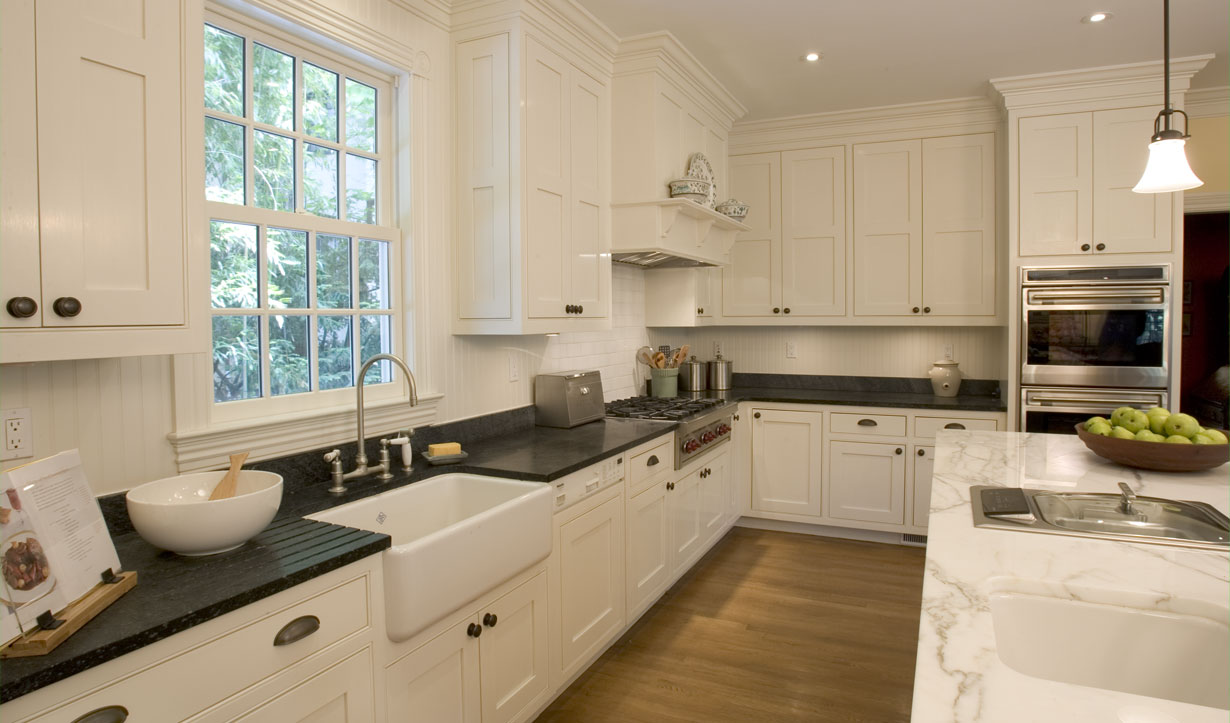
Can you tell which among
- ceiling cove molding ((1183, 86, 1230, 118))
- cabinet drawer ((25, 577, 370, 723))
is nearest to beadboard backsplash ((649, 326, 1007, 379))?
ceiling cove molding ((1183, 86, 1230, 118))

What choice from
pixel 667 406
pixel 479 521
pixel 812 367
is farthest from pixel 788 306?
pixel 479 521

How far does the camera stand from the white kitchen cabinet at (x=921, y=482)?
13.6 ft

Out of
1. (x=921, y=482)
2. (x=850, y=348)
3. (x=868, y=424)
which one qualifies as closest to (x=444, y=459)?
(x=868, y=424)

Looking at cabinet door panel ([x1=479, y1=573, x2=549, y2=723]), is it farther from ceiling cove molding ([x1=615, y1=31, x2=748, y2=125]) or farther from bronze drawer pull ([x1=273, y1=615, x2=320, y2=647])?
ceiling cove molding ([x1=615, y1=31, x2=748, y2=125])

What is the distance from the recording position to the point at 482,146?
2.75 metres

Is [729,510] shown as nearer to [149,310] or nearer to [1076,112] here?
[1076,112]

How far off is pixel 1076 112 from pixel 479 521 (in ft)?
12.9

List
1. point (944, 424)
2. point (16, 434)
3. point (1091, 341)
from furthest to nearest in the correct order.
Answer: point (944, 424) → point (1091, 341) → point (16, 434)

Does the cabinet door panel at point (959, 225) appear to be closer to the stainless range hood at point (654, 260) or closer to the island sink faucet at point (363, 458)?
the stainless range hood at point (654, 260)

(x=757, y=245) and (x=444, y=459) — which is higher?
(x=757, y=245)

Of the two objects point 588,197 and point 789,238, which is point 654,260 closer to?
point 588,197

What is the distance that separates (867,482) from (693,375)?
4.24 feet

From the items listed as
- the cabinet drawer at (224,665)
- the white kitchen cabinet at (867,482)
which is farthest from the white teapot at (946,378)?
the cabinet drawer at (224,665)

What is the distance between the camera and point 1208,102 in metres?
3.93
